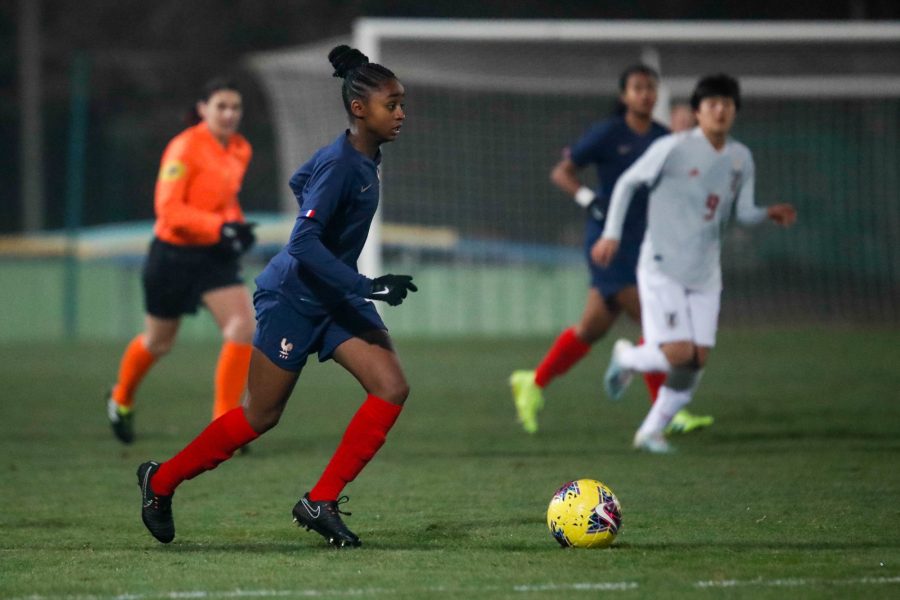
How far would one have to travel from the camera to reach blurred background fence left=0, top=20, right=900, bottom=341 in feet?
55.5

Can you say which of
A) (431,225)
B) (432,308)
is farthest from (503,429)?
(432,308)

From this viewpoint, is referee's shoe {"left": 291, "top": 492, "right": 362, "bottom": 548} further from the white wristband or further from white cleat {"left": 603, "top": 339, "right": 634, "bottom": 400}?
the white wristband

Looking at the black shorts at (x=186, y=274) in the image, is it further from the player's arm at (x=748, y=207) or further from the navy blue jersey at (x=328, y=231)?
the navy blue jersey at (x=328, y=231)

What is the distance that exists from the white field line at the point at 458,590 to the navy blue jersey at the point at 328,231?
3.76ft

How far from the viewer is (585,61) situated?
17234 mm

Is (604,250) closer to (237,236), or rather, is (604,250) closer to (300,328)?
(237,236)

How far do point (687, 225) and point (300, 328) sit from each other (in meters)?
3.09

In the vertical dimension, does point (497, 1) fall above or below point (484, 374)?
above

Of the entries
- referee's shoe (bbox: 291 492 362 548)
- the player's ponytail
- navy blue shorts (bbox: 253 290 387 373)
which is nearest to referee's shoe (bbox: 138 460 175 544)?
referee's shoe (bbox: 291 492 362 548)

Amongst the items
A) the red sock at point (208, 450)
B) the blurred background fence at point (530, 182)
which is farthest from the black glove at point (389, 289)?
the blurred background fence at point (530, 182)

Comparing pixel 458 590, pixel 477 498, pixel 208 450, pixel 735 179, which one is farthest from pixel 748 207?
pixel 458 590

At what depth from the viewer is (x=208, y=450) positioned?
232 inches

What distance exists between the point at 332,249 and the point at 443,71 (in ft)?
37.1

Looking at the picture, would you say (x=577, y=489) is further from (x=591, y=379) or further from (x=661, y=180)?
(x=591, y=379)
